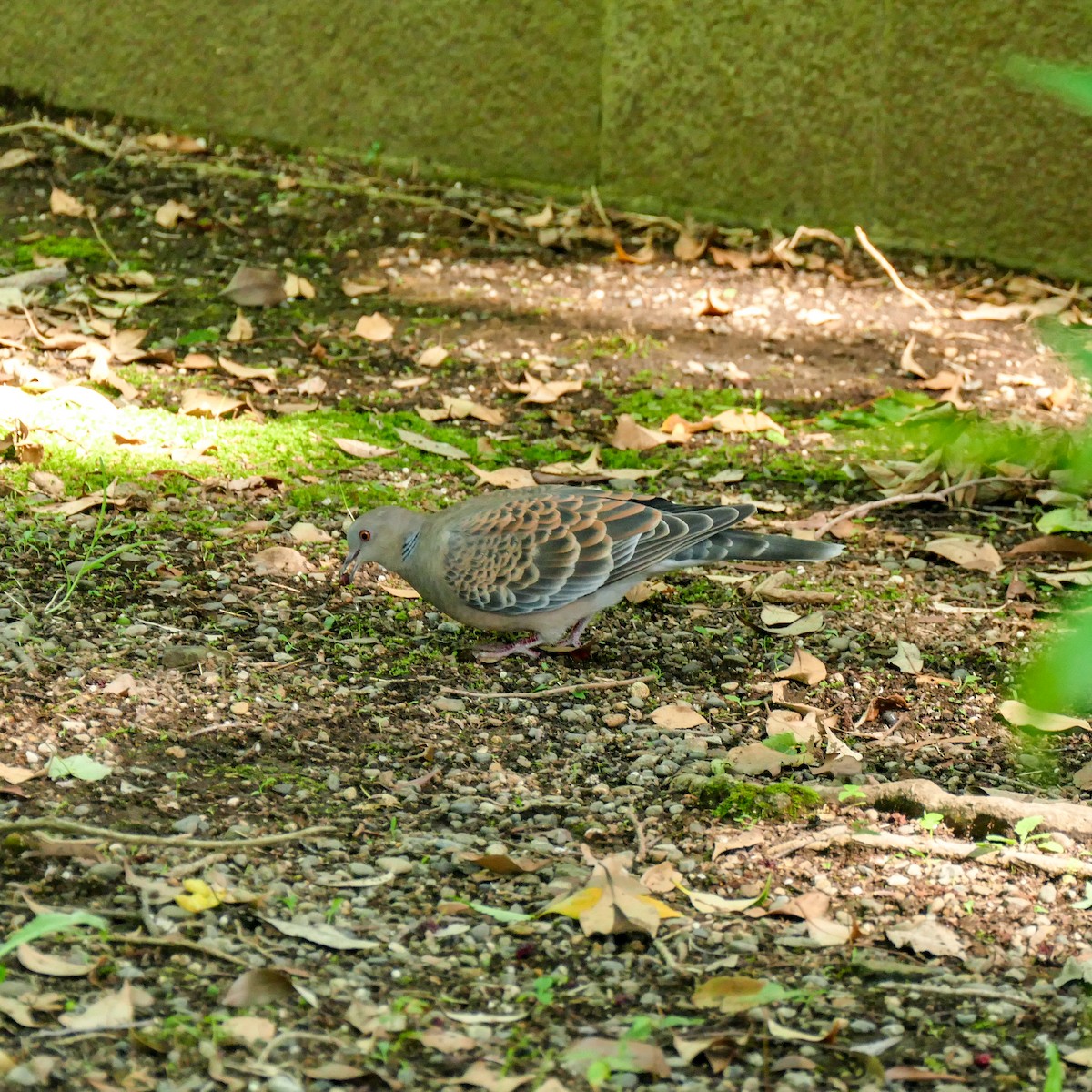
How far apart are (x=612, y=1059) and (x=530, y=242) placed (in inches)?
222

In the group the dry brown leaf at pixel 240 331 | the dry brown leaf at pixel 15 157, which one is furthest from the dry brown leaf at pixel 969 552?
the dry brown leaf at pixel 15 157

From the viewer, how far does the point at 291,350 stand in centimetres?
618

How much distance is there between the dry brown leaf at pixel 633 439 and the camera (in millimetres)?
5586

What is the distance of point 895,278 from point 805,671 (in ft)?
11.1

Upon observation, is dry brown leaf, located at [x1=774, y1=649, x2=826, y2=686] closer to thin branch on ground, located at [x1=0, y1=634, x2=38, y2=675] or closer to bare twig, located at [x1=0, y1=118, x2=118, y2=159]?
thin branch on ground, located at [x1=0, y1=634, x2=38, y2=675]

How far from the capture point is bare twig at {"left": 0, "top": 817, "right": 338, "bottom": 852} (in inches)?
112

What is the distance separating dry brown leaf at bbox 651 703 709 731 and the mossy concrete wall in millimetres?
4265

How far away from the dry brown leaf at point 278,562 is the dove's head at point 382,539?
0.69 feet

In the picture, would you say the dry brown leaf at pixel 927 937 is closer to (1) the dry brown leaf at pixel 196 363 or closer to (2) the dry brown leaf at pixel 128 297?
(1) the dry brown leaf at pixel 196 363

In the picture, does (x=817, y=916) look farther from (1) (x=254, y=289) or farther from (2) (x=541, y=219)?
(2) (x=541, y=219)

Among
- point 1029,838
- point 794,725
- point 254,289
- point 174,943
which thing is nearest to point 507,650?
point 794,725

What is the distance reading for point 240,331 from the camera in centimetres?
618

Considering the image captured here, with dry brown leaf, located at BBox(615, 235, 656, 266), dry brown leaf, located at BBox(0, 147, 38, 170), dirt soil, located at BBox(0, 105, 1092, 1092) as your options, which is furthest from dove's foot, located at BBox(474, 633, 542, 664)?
dry brown leaf, located at BBox(0, 147, 38, 170)

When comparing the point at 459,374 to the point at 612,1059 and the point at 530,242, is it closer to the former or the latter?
the point at 530,242
